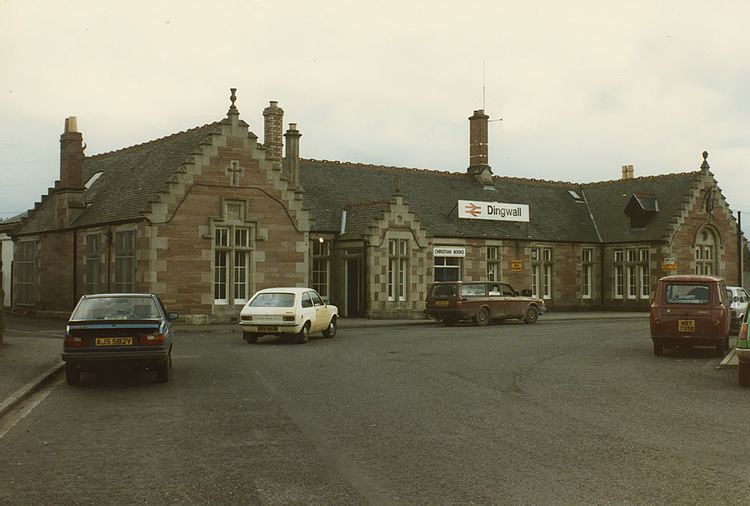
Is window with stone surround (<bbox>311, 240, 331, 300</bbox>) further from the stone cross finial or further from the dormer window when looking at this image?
the dormer window

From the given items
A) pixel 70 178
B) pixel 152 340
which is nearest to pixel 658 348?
pixel 152 340

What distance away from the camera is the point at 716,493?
6793 mm

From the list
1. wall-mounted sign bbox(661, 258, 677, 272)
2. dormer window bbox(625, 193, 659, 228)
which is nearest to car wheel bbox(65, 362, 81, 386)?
wall-mounted sign bbox(661, 258, 677, 272)

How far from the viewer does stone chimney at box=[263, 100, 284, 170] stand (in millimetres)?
37500

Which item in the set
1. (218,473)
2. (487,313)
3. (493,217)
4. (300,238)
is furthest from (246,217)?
(218,473)

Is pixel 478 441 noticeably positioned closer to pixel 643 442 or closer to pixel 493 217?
pixel 643 442

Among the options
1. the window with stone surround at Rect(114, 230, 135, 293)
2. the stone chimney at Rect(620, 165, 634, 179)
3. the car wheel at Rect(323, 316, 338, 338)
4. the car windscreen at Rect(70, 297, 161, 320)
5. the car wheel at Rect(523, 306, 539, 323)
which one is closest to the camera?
the car windscreen at Rect(70, 297, 161, 320)

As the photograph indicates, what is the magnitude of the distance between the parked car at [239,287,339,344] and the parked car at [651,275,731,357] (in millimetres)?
9229

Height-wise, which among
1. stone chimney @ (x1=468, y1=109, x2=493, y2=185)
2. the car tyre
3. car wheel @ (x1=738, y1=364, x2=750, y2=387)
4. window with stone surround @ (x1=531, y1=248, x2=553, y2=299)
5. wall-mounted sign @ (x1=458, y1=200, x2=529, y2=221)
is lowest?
car wheel @ (x1=738, y1=364, x2=750, y2=387)

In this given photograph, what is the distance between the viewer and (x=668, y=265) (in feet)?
142

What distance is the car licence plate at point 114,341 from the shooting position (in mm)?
13633

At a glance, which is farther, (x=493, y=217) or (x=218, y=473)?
(x=493, y=217)

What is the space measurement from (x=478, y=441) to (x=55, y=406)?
20.7ft

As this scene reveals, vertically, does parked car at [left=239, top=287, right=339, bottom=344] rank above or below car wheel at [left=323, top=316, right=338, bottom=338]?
above
